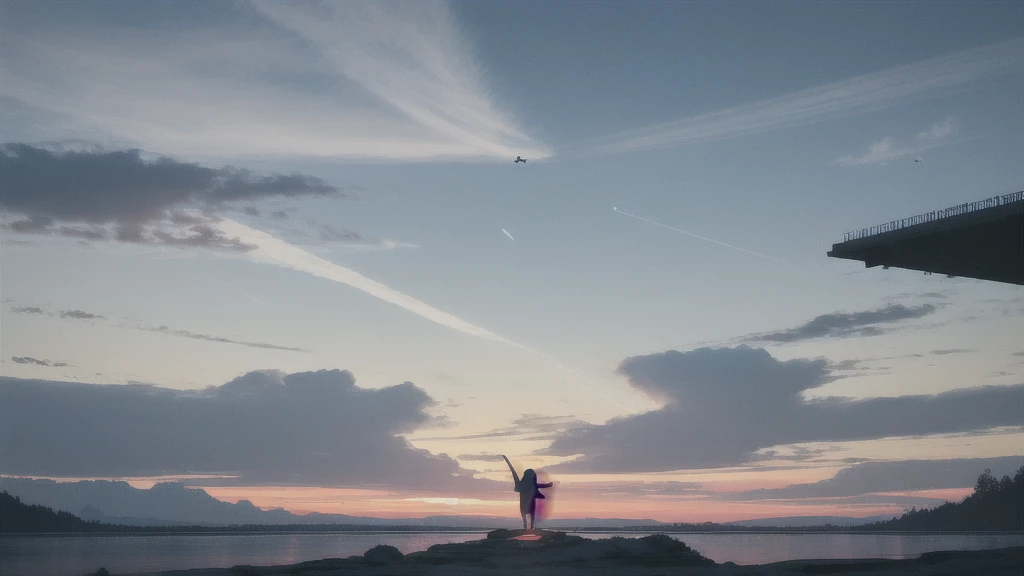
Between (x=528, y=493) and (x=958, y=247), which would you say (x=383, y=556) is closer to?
(x=528, y=493)

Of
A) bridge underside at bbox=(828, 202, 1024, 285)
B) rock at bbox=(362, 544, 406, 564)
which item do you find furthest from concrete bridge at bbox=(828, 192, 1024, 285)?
rock at bbox=(362, 544, 406, 564)

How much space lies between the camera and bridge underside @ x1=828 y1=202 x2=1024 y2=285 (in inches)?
3553

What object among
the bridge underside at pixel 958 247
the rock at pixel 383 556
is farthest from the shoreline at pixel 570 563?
the bridge underside at pixel 958 247

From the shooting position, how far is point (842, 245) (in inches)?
4060

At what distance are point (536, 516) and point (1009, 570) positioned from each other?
45534mm

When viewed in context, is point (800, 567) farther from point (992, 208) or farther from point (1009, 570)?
point (992, 208)

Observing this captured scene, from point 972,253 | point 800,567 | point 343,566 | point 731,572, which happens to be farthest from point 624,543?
point 972,253

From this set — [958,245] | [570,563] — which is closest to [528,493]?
[570,563]

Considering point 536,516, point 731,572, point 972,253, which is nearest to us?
point 731,572

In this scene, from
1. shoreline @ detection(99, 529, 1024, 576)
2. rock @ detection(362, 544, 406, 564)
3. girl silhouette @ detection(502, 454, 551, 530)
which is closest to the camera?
shoreline @ detection(99, 529, 1024, 576)

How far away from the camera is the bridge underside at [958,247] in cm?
9025

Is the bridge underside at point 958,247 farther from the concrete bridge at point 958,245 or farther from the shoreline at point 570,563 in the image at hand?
the shoreline at point 570,563

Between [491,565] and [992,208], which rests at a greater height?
[992,208]

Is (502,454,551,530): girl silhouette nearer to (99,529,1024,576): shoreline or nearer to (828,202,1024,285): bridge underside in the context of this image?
(99,529,1024,576): shoreline
